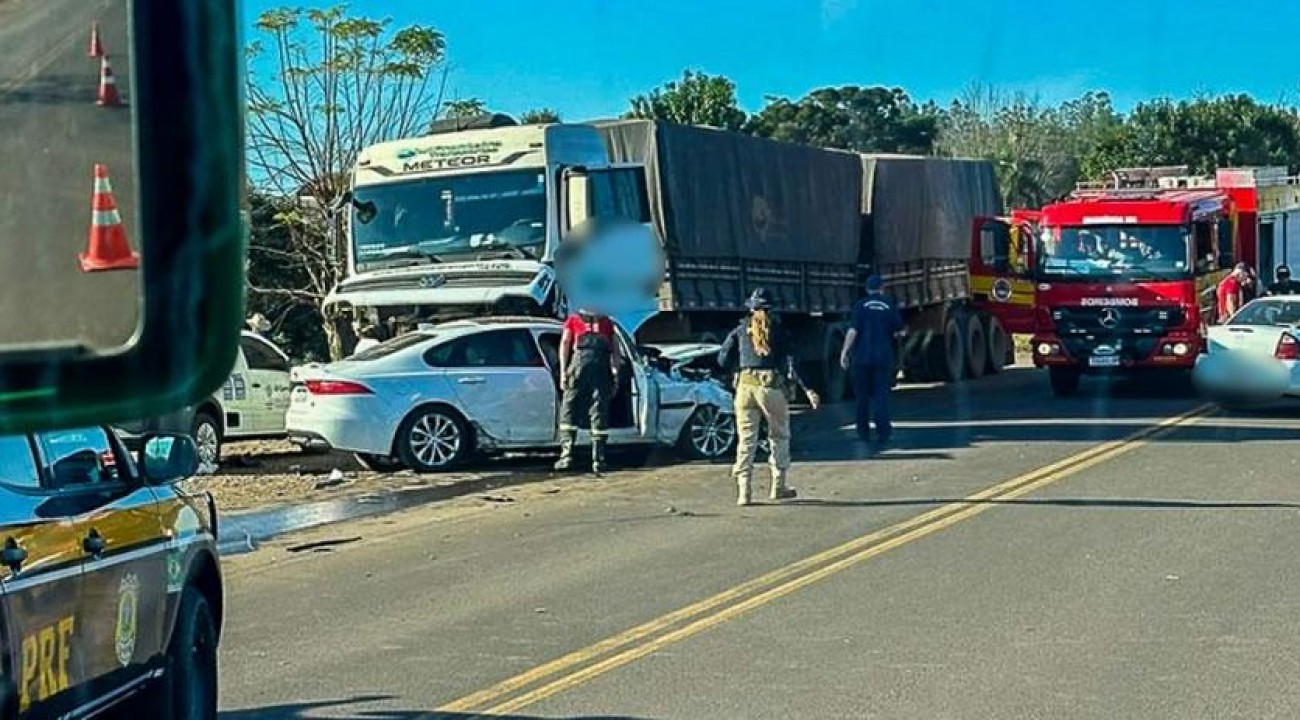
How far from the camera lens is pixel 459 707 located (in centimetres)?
742

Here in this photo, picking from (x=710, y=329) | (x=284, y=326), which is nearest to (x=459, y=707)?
(x=710, y=329)

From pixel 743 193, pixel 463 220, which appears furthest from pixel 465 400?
pixel 743 193

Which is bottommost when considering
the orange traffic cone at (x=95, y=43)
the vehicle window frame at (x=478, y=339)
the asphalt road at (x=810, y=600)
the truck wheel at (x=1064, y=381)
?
the asphalt road at (x=810, y=600)

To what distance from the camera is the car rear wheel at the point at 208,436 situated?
1800 centimetres

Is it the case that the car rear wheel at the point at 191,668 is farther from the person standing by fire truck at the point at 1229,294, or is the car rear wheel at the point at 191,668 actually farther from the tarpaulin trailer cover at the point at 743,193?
the person standing by fire truck at the point at 1229,294

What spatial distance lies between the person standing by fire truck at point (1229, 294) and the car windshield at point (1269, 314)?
8.22 ft

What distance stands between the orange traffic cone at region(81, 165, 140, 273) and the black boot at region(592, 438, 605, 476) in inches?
599

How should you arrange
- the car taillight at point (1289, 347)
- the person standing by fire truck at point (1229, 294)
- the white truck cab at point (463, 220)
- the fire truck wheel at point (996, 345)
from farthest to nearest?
the fire truck wheel at point (996, 345) → the person standing by fire truck at point (1229, 294) → the car taillight at point (1289, 347) → the white truck cab at point (463, 220)

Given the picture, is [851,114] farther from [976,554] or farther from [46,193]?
[46,193]

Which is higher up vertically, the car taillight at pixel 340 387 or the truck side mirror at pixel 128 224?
the truck side mirror at pixel 128 224

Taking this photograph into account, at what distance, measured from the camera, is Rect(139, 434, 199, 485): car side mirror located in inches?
237

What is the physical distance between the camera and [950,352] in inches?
1185

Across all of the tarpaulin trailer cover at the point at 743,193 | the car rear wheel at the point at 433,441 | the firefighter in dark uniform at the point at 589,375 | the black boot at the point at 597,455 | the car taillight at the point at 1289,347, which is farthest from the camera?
the tarpaulin trailer cover at the point at 743,193

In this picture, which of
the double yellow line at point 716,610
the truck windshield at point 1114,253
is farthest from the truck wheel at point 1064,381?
the double yellow line at point 716,610
